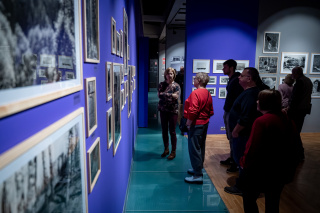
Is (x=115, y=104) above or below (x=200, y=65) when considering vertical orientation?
below

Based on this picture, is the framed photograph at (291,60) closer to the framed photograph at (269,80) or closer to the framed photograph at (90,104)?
the framed photograph at (269,80)

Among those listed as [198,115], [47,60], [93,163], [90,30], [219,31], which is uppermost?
[219,31]

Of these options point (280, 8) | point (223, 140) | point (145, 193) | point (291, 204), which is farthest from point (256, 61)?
point (145, 193)

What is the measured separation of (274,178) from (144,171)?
2689 mm

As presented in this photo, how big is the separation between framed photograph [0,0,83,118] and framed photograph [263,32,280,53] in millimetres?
7041

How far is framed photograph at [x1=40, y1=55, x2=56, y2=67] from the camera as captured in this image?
63 centimetres

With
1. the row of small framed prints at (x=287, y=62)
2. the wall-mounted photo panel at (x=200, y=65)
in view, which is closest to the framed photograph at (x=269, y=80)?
the row of small framed prints at (x=287, y=62)

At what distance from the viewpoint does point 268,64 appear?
6.84m

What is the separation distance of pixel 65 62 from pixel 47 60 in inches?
6.3

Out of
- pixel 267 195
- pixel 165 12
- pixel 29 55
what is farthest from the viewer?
pixel 165 12

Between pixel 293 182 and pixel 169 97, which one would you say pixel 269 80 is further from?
pixel 169 97

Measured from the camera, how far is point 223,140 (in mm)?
6352

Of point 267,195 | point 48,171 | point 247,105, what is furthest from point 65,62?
point 247,105

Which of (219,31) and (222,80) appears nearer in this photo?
(219,31)
